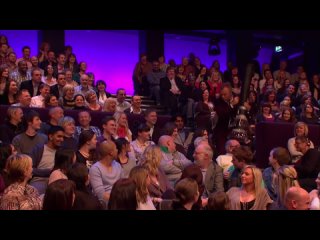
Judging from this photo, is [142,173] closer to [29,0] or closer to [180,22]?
[180,22]

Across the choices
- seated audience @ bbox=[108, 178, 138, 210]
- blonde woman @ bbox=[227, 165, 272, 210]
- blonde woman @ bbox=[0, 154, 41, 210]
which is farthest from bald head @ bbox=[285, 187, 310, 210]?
blonde woman @ bbox=[0, 154, 41, 210]

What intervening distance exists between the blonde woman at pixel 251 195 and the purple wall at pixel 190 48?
11.7 meters

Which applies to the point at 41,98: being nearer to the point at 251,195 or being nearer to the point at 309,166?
the point at 309,166

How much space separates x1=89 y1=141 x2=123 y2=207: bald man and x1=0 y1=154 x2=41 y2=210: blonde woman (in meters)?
1.10

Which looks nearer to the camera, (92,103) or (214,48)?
(92,103)

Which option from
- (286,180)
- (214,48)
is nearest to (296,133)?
(286,180)

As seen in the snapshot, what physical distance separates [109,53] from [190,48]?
106 inches

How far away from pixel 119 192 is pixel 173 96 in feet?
25.5

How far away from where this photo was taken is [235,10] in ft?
16.1

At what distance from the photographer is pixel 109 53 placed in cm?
1614

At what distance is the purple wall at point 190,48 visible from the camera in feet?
56.4

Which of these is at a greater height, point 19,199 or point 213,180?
point 19,199

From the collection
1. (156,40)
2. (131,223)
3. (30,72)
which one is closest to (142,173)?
(131,223)

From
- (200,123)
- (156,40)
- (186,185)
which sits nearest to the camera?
(186,185)
